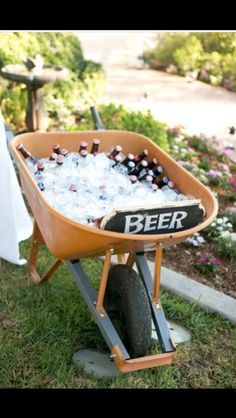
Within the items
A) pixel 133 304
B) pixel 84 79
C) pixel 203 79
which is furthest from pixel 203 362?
pixel 203 79

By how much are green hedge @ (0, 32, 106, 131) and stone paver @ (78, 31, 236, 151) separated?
343 millimetres

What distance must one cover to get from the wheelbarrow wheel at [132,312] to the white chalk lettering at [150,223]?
33cm

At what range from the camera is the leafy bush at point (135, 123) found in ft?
14.6

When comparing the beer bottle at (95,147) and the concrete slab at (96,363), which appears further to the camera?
the beer bottle at (95,147)

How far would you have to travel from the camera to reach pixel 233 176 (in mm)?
4520

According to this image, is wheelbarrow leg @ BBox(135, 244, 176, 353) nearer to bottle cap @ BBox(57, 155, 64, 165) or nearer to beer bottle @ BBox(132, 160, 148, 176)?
beer bottle @ BBox(132, 160, 148, 176)

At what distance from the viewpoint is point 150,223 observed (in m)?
2.18

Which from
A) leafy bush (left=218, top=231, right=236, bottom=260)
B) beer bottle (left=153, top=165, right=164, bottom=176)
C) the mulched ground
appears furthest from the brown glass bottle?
leafy bush (left=218, top=231, right=236, bottom=260)

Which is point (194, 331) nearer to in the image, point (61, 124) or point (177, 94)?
point (61, 124)

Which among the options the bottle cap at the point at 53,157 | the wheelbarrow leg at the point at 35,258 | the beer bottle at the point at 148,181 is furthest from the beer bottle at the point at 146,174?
the wheelbarrow leg at the point at 35,258

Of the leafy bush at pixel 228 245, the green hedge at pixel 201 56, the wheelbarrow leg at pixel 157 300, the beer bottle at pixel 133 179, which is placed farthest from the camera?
the green hedge at pixel 201 56

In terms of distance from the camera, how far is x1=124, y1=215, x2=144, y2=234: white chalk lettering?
7.00ft

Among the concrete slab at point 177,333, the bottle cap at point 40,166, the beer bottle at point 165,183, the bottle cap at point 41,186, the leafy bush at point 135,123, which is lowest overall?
the concrete slab at point 177,333

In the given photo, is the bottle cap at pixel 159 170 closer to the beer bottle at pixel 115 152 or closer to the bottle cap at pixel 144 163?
the bottle cap at pixel 144 163
